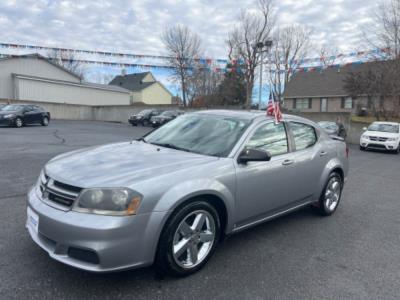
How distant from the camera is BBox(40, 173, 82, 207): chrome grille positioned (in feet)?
8.86

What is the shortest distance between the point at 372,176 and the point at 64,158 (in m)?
8.11

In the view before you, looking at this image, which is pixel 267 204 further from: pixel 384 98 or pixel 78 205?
pixel 384 98

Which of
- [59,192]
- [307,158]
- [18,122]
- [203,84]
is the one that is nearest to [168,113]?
[18,122]

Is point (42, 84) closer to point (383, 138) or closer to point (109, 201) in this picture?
point (383, 138)

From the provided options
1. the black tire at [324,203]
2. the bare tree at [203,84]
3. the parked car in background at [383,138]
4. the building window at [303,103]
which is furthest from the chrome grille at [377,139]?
the bare tree at [203,84]

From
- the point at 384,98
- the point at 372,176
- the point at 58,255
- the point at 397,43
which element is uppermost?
the point at 397,43

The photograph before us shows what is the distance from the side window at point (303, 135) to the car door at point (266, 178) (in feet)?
0.72

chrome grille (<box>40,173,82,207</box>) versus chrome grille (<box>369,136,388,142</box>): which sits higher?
chrome grille (<box>40,173,82,207</box>)

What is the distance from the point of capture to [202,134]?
3.95 m

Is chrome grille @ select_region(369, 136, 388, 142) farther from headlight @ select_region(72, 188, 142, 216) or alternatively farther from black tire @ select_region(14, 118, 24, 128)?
black tire @ select_region(14, 118, 24, 128)

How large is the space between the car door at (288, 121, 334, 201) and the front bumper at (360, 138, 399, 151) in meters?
12.2

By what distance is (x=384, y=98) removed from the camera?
2464cm

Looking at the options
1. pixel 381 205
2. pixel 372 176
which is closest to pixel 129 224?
pixel 381 205

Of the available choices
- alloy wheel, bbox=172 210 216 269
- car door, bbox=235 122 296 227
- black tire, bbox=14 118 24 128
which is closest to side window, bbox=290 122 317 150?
car door, bbox=235 122 296 227
